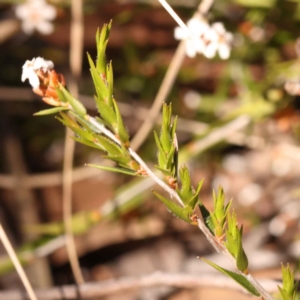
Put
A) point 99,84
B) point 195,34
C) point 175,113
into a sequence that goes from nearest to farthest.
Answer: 1. point 99,84
2. point 195,34
3. point 175,113

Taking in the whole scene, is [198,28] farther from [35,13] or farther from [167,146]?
[35,13]

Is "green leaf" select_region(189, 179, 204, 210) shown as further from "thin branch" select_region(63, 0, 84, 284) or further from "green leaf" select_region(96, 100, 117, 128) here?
"thin branch" select_region(63, 0, 84, 284)

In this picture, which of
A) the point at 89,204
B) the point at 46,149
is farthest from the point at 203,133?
the point at 46,149

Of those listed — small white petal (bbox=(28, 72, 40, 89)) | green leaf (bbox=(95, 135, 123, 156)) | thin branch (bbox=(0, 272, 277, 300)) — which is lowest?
thin branch (bbox=(0, 272, 277, 300))

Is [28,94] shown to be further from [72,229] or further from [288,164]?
[288,164]

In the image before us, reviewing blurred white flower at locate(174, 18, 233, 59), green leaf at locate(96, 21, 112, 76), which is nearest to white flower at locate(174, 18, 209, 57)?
blurred white flower at locate(174, 18, 233, 59)

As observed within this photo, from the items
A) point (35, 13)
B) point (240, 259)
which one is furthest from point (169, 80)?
point (240, 259)
